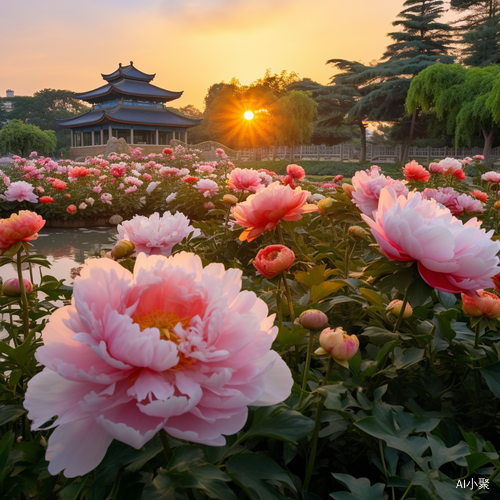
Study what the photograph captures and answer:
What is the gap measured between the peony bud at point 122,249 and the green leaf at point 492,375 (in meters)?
0.62

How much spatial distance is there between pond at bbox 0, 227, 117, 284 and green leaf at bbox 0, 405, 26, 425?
1.92m

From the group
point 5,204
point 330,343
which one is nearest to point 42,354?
point 330,343

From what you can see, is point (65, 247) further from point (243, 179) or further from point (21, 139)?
point (21, 139)

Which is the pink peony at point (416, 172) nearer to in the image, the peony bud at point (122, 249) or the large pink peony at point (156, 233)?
the large pink peony at point (156, 233)

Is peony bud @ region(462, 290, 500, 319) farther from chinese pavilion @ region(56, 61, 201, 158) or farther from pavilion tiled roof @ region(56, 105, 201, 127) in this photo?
pavilion tiled roof @ region(56, 105, 201, 127)

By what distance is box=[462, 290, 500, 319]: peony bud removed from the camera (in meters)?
0.61

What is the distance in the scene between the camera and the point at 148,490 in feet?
1.28

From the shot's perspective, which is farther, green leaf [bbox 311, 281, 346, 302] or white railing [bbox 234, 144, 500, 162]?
white railing [bbox 234, 144, 500, 162]

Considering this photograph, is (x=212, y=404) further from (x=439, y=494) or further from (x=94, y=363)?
(x=439, y=494)

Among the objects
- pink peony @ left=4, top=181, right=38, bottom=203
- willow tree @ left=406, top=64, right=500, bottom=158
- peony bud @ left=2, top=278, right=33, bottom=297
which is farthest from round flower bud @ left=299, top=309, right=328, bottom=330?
willow tree @ left=406, top=64, right=500, bottom=158

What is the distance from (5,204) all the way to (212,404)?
5.81 meters

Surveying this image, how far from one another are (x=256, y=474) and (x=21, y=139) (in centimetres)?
3244

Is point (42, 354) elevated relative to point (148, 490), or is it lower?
elevated

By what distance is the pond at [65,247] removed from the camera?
2.66 metres
